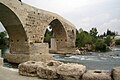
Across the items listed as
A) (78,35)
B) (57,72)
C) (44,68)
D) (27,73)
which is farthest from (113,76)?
(78,35)

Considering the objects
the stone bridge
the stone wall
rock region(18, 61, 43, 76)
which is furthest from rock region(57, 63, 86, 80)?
the stone bridge

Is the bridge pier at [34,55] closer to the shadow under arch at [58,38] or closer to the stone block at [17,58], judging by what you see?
the stone block at [17,58]

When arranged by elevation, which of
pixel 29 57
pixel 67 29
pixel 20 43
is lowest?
pixel 29 57

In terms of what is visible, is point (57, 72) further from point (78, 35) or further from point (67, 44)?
point (78, 35)

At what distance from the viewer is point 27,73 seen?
4.51m

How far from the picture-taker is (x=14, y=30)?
1497 cm

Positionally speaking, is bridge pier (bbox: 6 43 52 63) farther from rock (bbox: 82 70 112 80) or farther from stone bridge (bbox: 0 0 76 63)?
rock (bbox: 82 70 112 80)

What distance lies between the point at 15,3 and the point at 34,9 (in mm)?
2451

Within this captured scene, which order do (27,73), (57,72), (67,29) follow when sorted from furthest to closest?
(67,29) → (27,73) → (57,72)

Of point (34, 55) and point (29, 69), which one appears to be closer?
point (29, 69)

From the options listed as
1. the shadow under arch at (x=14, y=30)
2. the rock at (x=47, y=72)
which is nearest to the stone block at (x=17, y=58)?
the shadow under arch at (x=14, y=30)

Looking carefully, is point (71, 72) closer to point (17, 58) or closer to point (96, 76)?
point (96, 76)

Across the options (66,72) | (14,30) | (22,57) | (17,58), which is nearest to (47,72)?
(66,72)

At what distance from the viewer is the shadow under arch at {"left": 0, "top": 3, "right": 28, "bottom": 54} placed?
536 inches
